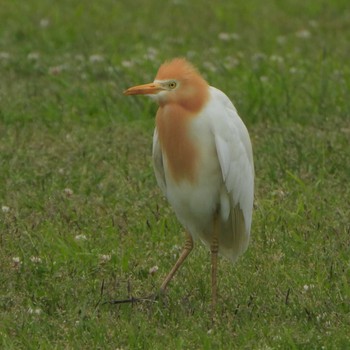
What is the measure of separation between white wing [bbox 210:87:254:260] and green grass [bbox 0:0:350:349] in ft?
1.01

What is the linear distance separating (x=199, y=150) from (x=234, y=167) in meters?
0.19

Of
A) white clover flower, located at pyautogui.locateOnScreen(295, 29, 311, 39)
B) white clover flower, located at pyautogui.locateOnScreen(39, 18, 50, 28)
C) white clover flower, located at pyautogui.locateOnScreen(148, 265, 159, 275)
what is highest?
white clover flower, located at pyautogui.locateOnScreen(148, 265, 159, 275)

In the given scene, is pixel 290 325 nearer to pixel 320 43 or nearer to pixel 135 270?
pixel 135 270

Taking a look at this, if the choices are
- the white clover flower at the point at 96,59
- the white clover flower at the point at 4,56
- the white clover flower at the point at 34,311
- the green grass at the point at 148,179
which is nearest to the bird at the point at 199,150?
the green grass at the point at 148,179

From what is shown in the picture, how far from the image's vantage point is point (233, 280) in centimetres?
679

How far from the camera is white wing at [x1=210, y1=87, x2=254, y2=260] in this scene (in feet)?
20.5

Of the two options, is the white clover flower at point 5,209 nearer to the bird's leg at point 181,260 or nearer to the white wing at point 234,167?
the bird's leg at point 181,260

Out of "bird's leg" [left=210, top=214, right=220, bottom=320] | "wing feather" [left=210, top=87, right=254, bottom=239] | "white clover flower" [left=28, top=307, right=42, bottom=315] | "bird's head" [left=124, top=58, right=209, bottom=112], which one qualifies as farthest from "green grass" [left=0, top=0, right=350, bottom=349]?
"bird's head" [left=124, top=58, right=209, bottom=112]

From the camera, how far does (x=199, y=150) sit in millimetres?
6266

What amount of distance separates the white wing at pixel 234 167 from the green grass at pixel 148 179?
309mm

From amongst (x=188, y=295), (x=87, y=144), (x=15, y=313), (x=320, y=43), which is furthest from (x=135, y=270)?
(x=320, y=43)

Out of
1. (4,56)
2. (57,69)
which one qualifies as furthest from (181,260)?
(4,56)

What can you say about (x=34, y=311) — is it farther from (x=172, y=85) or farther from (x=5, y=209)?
(x=5, y=209)

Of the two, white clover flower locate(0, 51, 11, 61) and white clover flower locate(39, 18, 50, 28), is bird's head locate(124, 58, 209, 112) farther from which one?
white clover flower locate(39, 18, 50, 28)
